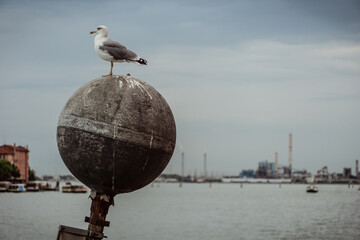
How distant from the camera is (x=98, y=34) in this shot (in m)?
9.14

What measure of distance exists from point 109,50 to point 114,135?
221 centimetres

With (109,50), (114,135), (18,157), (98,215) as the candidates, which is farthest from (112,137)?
(18,157)

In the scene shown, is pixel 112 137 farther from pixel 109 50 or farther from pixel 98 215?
pixel 109 50

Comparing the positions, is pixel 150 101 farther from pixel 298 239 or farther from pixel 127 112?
pixel 298 239

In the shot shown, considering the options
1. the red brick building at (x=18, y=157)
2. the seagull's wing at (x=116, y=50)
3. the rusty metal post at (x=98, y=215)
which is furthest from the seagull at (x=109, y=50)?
the red brick building at (x=18, y=157)

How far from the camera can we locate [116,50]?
8.90 m

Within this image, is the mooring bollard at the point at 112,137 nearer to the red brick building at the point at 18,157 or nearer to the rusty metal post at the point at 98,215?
the rusty metal post at the point at 98,215

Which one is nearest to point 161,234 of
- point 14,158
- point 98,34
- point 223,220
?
point 223,220

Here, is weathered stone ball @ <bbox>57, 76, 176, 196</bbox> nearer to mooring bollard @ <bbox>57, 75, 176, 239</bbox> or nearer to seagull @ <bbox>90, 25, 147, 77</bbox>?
mooring bollard @ <bbox>57, 75, 176, 239</bbox>

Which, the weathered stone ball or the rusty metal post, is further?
the rusty metal post

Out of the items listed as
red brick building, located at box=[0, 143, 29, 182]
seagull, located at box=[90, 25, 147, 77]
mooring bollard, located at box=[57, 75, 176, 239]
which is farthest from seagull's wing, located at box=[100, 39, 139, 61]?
red brick building, located at box=[0, 143, 29, 182]

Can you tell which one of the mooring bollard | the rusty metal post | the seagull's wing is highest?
the seagull's wing

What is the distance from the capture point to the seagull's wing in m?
8.88

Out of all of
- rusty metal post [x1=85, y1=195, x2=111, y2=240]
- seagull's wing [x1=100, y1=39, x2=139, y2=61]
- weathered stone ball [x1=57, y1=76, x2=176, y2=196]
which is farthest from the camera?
seagull's wing [x1=100, y1=39, x2=139, y2=61]
